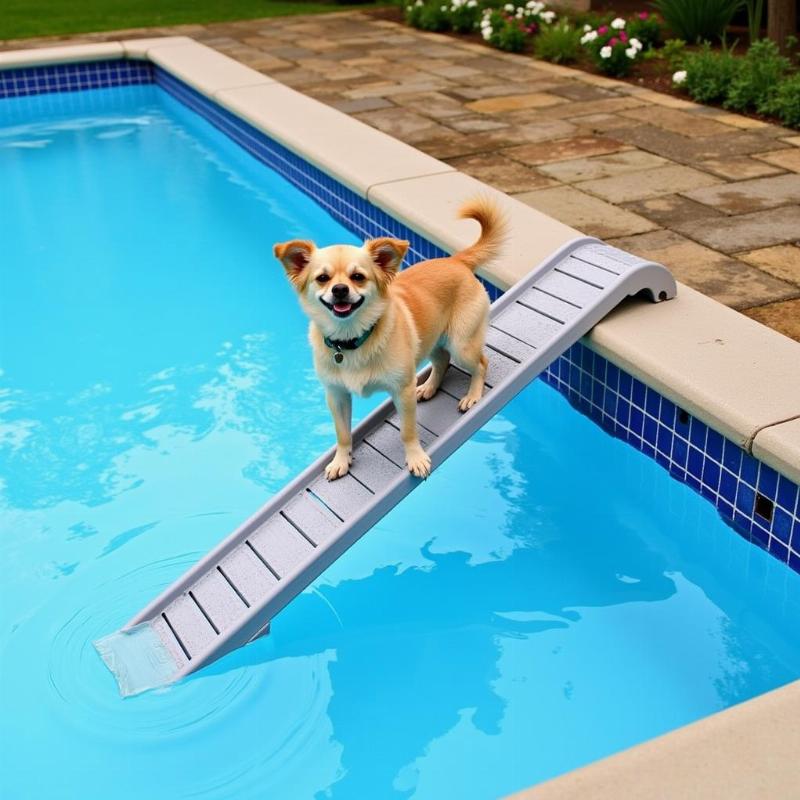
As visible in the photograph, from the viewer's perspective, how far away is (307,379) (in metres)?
4.96

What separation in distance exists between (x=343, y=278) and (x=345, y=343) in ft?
0.92

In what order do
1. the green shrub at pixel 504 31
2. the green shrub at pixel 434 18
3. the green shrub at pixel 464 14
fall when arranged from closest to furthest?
the green shrub at pixel 504 31, the green shrub at pixel 464 14, the green shrub at pixel 434 18

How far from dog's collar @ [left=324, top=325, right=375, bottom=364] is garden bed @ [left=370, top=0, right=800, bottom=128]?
4458mm

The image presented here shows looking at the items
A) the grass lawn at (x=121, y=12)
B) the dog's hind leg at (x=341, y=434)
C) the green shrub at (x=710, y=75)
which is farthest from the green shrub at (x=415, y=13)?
the dog's hind leg at (x=341, y=434)

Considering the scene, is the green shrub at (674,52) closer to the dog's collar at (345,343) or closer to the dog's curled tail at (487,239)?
the dog's curled tail at (487,239)

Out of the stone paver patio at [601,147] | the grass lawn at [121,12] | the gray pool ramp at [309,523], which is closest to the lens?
the gray pool ramp at [309,523]

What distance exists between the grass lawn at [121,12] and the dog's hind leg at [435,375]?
29.2ft

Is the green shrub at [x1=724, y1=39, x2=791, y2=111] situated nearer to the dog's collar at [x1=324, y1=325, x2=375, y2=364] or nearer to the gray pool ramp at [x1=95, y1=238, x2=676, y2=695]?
the gray pool ramp at [x1=95, y1=238, x2=676, y2=695]

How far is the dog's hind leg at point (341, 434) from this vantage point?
10.6ft

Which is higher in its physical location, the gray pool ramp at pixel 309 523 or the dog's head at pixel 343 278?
the dog's head at pixel 343 278

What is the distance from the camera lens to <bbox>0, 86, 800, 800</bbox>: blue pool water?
293 cm

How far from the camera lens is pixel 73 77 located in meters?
9.83

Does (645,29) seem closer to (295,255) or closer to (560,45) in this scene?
(560,45)

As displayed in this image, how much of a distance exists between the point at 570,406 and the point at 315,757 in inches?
74.9
